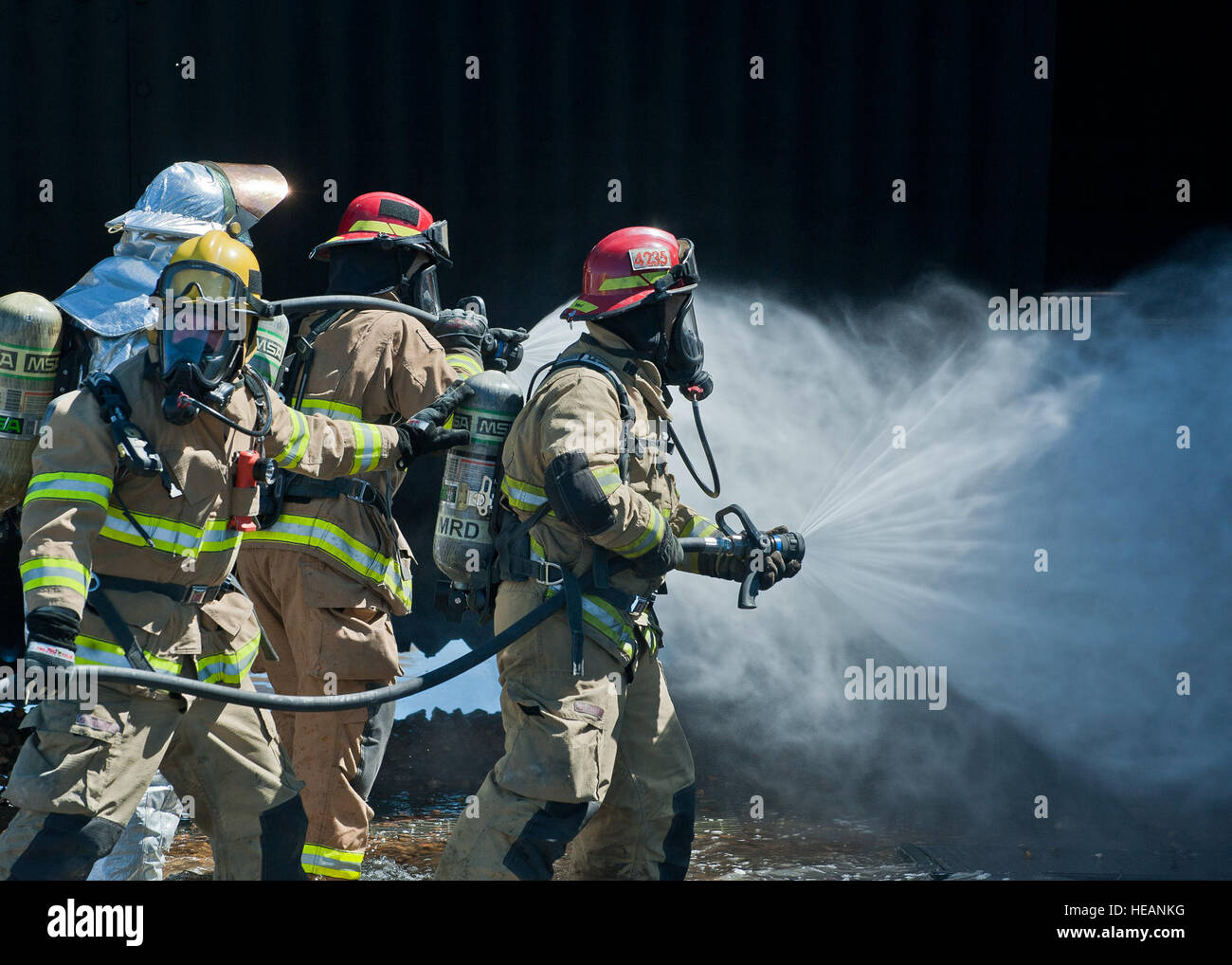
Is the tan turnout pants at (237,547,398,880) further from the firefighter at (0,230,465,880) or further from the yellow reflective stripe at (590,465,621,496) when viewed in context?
the yellow reflective stripe at (590,465,621,496)

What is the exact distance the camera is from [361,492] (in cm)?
433

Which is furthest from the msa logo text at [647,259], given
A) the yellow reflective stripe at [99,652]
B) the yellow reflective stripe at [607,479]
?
the yellow reflective stripe at [99,652]

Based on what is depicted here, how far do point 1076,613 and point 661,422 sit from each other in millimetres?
2729

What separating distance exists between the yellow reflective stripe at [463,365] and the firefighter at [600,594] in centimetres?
55

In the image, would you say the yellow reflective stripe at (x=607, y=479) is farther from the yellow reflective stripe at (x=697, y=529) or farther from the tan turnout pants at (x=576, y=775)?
the yellow reflective stripe at (x=697, y=529)

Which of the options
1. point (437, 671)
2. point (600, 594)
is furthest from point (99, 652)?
point (600, 594)

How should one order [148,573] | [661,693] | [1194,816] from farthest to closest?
1. [1194,816]
2. [661,693]
3. [148,573]

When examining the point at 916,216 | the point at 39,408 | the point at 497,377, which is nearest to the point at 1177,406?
the point at 916,216

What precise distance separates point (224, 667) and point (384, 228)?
1.86 m

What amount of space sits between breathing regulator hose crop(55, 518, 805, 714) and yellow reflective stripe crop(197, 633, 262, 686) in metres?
0.05

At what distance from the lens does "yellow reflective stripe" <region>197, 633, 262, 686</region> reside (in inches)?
130

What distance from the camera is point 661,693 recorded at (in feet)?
12.5

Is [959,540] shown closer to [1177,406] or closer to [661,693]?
[1177,406]

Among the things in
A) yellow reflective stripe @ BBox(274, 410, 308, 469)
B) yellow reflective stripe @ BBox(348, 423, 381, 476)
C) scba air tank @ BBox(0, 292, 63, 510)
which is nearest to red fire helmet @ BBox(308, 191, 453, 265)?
yellow reflective stripe @ BBox(348, 423, 381, 476)
